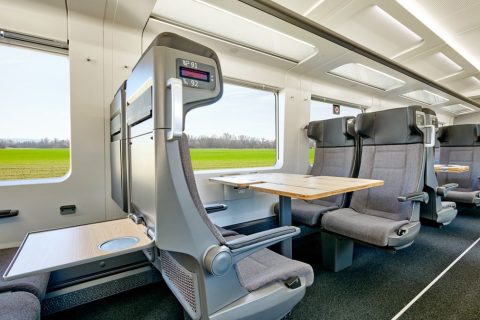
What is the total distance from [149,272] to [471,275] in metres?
2.91

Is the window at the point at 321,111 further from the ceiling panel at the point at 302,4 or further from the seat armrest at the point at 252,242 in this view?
the seat armrest at the point at 252,242

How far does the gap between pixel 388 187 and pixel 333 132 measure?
1004 millimetres

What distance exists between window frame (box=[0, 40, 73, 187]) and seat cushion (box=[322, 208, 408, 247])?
2.31m

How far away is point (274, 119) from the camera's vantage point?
3.52 m

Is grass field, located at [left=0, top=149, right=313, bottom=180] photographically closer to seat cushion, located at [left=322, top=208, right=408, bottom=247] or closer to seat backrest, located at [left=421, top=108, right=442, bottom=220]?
seat cushion, located at [left=322, top=208, right=408, bottom=247]

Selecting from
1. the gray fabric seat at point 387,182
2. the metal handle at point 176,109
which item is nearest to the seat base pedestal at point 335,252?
the gray fabric seat at point 387,182

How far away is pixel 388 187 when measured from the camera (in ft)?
7.57

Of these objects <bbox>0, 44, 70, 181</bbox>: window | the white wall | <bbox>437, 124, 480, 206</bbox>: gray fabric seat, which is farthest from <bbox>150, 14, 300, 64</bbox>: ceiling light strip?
<bbox>437, 124, 480, 206</bbox>: gray fabric seat

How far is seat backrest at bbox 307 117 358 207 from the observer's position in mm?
2799

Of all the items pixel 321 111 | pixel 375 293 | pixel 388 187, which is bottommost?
pixel 375 293

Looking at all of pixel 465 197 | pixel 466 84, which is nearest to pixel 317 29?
pixel 465 197

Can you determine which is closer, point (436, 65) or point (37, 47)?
point (37, 47)

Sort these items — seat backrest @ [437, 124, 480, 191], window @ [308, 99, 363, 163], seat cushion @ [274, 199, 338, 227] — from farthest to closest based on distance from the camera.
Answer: seat backrest @ [437, 124, 480, 191], window @ [308, 99, 363, 163], seat cushion @ [274, 199, 338, 227]

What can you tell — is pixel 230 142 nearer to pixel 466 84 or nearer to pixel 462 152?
pixel 462 152
